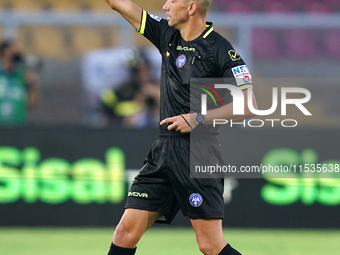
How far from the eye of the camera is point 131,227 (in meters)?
4.33

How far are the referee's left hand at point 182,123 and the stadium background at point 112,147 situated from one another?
3.51 meters

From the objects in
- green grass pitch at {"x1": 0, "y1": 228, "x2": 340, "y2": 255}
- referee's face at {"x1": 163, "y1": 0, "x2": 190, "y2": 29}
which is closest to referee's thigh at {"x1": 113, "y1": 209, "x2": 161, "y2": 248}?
referee's face at {"x1": 163, "y1": 0, "x2": 190, "y2": 29}

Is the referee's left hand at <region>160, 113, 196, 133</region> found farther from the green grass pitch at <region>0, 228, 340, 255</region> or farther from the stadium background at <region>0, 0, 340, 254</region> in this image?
the stadium background at <region>0, 0, 340, 254</region>

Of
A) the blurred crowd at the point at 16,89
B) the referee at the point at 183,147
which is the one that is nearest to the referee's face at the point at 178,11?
the referee at the point at 183,147

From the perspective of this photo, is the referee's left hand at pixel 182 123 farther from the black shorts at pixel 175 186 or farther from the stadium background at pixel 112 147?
the stadium background at pixel 112 147

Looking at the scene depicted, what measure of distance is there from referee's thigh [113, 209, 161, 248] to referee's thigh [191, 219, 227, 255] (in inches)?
14.2

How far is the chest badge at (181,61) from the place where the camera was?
4434mm

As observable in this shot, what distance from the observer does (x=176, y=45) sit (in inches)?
179

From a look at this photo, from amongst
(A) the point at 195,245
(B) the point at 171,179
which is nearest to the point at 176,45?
(B) the point at 171,179

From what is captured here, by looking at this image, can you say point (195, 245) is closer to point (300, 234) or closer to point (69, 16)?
point (300, 234)

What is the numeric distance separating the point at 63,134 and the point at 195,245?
2.41m

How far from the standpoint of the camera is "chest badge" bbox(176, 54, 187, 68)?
4.43m

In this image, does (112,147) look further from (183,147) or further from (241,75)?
(241,75)

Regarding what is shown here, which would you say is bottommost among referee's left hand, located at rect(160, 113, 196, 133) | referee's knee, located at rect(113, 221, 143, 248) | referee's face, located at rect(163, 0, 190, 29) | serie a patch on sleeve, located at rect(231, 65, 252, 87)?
referee's knee, located at rect(113, 221, 143, 248)
